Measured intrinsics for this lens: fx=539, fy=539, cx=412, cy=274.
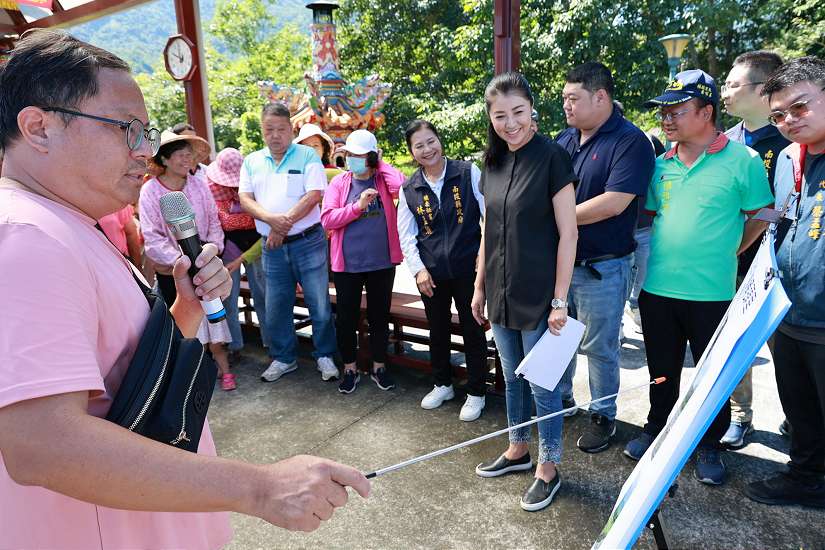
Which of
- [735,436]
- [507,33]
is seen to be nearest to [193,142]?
[507,33]

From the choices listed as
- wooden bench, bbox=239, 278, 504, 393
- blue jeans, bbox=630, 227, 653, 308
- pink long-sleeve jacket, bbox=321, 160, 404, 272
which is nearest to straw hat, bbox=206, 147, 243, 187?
pink long-sleeve jacket, bbox=321, 160, 404, 272

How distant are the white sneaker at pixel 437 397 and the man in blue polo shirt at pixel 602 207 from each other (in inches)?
38.8

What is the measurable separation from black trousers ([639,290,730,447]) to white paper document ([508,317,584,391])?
0.58 m

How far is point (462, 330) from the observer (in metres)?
3.48

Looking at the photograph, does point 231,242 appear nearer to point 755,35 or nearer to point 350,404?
point 350,404

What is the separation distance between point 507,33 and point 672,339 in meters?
2.65

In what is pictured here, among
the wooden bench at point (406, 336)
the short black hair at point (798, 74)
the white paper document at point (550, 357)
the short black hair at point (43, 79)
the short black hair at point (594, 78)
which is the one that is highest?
the short black hair at point (594, 78)

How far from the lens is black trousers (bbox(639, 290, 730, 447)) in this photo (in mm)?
2584

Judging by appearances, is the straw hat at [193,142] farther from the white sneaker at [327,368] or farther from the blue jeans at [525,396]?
the blue jeans at [525,396]

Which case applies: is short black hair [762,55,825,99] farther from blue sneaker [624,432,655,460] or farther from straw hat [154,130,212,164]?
straw hat [154,130,212,164]

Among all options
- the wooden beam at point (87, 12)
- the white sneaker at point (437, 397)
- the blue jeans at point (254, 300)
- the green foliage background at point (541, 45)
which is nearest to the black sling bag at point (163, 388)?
the white sneaker at point (437, 397)

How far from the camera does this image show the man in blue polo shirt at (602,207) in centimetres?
273

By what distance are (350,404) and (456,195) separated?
5.23 feet

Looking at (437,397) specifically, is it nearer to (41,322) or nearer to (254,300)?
(254,300)
